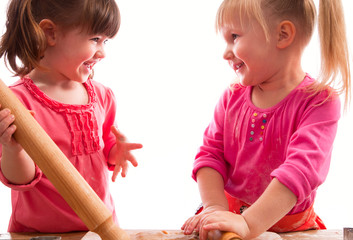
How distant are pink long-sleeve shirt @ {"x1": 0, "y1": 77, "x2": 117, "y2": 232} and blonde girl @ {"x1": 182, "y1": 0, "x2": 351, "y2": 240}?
0.81ft

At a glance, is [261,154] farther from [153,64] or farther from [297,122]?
[153,64]

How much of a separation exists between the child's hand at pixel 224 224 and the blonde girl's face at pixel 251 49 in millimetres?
319

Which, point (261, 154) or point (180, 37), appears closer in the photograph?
point (261, 154)

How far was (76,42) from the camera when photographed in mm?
1067

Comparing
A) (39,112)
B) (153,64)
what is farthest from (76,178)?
(153,64)

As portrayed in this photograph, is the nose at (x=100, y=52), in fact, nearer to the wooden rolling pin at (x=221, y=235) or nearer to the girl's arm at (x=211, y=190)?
the girl's arm at (x=211, y=190)

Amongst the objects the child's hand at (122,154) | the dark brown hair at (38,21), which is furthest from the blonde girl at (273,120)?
the dark brown hair at (38,21)

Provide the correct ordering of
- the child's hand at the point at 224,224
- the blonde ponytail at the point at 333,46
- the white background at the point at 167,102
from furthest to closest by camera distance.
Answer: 1. the white background at the point at 167,102
2. the blonde ponytail at the point at 333,46
3. the child's hand at the point at 224,224

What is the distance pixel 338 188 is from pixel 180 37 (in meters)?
0.88

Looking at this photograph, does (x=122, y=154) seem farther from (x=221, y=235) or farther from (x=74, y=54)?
(x=221, y=235)

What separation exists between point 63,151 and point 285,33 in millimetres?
545

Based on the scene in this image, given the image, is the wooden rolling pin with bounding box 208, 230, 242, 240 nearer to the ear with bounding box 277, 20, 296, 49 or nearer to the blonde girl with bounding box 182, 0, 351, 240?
the blonde girl with bounding box 182, 0, 351, 240

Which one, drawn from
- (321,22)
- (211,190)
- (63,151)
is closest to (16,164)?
(63,151)

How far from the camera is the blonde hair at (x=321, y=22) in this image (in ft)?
3.20
